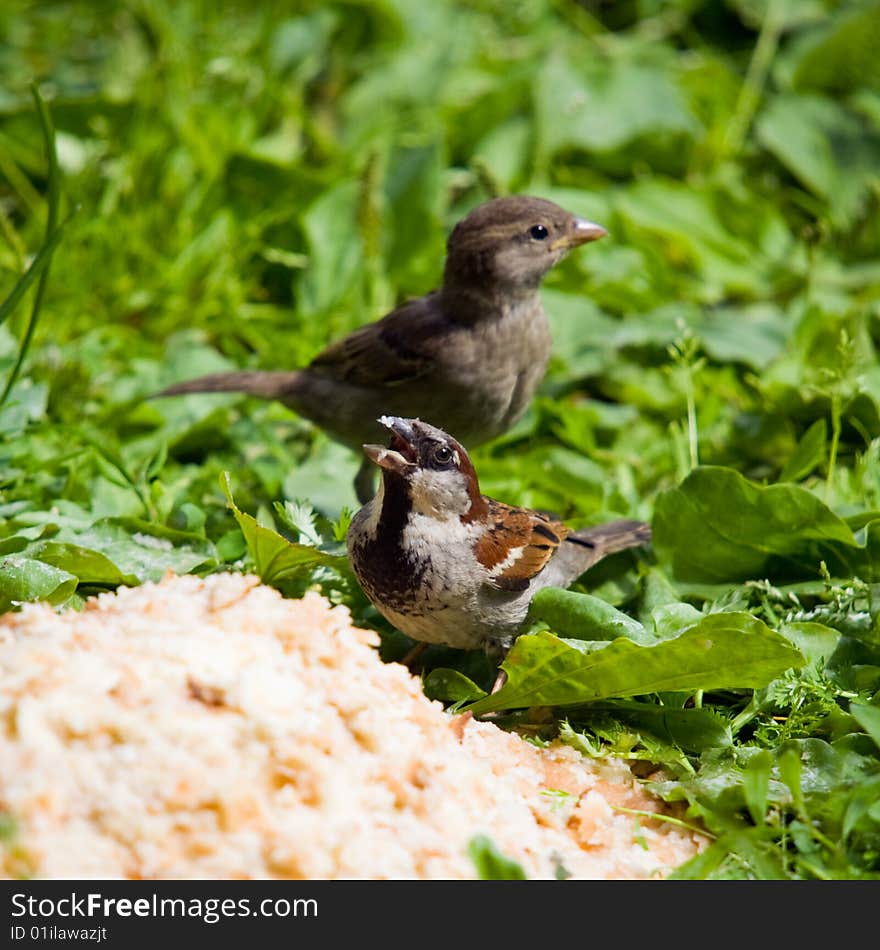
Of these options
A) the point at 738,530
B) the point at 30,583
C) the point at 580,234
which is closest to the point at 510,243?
the point at 580,234

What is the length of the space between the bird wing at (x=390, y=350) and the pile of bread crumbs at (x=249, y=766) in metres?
1.58

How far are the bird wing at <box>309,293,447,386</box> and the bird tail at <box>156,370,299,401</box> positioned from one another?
135mm

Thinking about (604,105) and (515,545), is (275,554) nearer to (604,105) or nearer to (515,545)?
(515,545)

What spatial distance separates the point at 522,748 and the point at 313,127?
13.8ft

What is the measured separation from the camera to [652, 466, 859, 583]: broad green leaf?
3.45 metres

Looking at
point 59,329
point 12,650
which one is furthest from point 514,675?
point 59,329

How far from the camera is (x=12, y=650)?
238 cm

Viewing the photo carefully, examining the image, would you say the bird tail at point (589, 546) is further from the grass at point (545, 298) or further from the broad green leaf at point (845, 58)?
the broad green leaf at point (845, 58)

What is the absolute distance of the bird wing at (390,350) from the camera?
419 cm

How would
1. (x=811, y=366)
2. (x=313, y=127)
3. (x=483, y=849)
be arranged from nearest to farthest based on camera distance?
1. (x=483, y=849)
2. (x=811, y=366)
3. (x=313, y=127)

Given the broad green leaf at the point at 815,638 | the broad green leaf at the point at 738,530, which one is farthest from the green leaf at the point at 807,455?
the broad green leaf at the point at 815,638

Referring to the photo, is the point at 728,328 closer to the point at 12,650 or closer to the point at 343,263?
the point at 343,263

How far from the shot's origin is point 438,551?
121 inches

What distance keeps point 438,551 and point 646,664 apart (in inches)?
23.1
